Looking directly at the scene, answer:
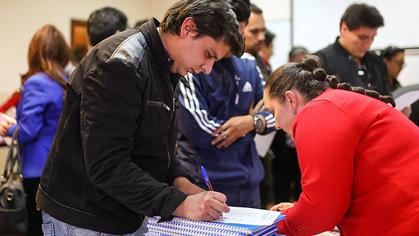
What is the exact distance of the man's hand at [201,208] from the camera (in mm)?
1139

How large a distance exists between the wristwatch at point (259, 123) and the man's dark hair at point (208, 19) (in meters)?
0.81

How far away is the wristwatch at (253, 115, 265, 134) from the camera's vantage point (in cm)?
201

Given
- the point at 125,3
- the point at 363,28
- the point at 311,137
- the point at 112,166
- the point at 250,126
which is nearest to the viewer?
the point at 112,166

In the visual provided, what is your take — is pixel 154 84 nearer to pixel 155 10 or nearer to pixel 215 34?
pixel 215 34

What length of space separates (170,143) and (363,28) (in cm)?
172

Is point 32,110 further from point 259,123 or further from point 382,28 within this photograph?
point 382,28

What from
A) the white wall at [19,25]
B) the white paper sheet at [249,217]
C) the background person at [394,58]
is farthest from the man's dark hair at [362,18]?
the white wall at [19,25]

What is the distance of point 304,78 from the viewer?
1.41m

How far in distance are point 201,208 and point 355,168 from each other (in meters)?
0.41

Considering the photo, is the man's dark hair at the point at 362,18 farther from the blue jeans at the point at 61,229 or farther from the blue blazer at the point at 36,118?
the blue jeans at the point at 61,229

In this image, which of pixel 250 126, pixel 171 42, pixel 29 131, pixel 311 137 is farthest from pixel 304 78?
pixel 29 131

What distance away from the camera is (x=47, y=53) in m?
2.64

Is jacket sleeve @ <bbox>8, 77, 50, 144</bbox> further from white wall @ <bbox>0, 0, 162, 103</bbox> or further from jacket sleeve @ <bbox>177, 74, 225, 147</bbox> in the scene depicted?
white wall @ <bbox>0, 0, 162, 103</bbox>

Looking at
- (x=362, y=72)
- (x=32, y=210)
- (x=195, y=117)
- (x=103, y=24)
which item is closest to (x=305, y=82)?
(x=195, y=117)
